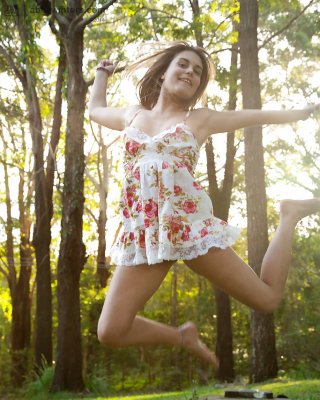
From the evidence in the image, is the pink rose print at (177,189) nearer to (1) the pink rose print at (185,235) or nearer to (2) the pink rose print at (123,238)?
(1) the pink rose print at (185,235)

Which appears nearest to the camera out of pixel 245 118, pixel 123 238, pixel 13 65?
pixel 123 238

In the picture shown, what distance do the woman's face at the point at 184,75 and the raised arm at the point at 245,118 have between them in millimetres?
159

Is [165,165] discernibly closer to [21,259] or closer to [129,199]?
[129,199]

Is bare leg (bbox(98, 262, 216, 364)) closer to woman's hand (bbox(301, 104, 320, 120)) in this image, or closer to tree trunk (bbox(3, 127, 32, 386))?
woman's hand (bbox(301, 104, 320, 120))

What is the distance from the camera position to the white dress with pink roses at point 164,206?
3.48 m

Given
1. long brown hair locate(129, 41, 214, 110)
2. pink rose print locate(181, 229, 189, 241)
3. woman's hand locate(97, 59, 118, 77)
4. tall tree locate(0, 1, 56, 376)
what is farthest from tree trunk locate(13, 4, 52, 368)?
pink rose print locate(181, 229, 189, 241)

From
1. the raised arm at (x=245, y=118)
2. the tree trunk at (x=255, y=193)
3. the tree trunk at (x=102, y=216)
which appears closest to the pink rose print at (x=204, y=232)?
the raised arm at (x=245, y=118)

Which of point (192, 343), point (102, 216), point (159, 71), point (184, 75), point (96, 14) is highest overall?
point (96, 14)

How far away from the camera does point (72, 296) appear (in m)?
11.7

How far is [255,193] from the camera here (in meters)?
10.2

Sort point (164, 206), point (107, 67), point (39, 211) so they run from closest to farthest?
point (164, 206) < point (107, 67) < point (39, 211)

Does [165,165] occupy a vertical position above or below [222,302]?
above

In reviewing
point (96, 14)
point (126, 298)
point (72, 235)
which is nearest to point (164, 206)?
point (126, 298)

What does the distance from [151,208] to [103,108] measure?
34.4 inches
